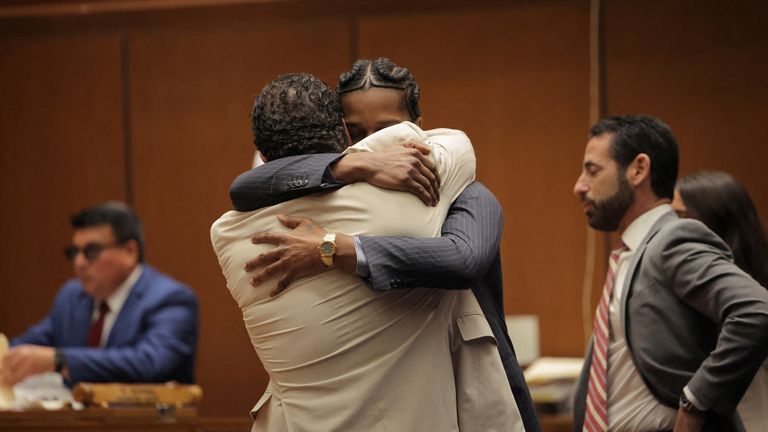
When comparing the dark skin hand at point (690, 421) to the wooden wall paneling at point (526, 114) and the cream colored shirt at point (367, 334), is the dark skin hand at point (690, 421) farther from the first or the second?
the wooden wall paneling at point (526, 114)

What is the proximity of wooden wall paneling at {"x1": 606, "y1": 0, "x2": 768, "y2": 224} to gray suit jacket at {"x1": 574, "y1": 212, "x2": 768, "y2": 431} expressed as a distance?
2.32 m

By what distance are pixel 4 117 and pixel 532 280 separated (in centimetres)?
297

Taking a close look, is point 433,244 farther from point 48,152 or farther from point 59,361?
point 48,152

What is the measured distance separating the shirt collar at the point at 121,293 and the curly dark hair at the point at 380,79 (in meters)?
2.54

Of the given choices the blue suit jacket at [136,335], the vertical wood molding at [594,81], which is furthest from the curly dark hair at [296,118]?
the vertical wood molding at [594,81]

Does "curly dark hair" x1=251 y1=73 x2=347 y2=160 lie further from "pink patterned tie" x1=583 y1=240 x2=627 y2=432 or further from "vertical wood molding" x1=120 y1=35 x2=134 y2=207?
"vertical wood molding" x1=120 y1=35 x2=134 y2=207

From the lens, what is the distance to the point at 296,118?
197cm

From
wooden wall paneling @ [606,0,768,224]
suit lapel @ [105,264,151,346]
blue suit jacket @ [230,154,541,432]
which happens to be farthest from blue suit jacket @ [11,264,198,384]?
blue suit jacket @ [230,154,541,432]

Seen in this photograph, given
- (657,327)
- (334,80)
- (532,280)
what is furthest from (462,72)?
(657,327)

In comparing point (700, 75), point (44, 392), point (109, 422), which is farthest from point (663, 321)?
point (700, 75)

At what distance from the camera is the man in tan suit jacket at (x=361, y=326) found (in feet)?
6.29

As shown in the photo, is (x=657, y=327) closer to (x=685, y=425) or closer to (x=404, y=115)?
(x=685, y=425)

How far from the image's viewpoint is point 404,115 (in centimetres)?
219

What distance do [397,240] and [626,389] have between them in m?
1.16
